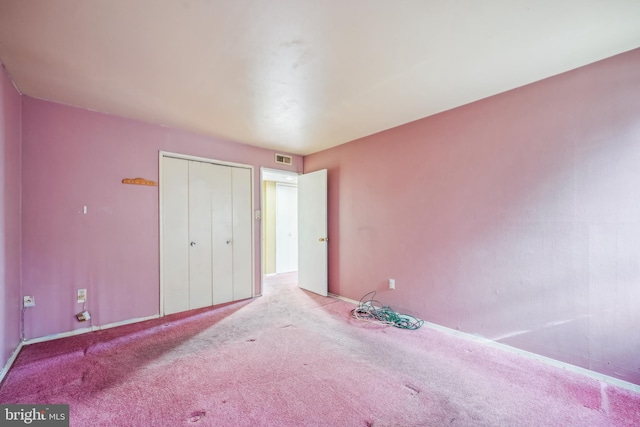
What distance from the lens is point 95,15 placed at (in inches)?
62.3

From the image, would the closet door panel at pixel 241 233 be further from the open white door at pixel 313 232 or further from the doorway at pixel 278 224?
the doorway at pixel 278 224

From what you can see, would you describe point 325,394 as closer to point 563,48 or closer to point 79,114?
point 563,48

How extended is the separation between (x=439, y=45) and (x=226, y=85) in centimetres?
180

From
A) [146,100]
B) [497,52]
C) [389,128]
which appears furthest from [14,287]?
[497,52]

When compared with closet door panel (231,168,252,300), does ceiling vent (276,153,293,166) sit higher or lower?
higher

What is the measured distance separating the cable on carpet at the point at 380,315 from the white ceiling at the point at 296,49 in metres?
2.47

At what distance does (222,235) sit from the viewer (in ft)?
13.1

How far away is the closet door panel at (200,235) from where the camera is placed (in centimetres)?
372

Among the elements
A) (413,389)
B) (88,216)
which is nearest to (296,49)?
(413,389)

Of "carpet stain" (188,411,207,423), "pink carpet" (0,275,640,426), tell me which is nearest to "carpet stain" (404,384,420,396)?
"pink carpet" (0,275,640,426)

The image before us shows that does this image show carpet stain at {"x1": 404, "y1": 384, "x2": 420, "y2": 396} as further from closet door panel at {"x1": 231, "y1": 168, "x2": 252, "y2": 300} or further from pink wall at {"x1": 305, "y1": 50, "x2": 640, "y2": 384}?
closet door panel at {"x1": 231, "y1": 168, "x2": 252, "y2": 300}

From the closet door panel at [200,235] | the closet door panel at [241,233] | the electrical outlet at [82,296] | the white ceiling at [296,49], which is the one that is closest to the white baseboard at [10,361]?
the electrical outlet at [82,296]

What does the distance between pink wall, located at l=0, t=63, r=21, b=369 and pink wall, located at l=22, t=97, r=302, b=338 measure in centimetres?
16

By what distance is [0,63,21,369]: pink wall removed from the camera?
2084 mm
